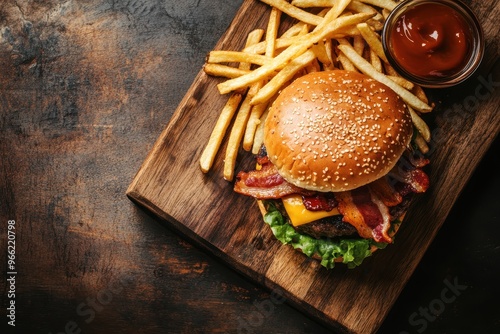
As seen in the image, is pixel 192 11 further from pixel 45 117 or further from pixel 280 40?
pixel 45 117

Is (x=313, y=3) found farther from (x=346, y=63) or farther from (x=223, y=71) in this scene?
(x=223, y=71)

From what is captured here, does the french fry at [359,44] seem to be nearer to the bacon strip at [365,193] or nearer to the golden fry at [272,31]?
the golden fry at [272,31]

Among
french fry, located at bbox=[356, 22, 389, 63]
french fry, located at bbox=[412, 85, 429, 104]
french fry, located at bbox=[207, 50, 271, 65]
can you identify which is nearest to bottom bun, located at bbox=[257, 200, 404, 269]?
french fry, located at bbox=[412, 85, 429, 104]

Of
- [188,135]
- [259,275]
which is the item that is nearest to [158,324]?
[259,275]

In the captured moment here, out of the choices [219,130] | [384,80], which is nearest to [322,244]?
[219,130]

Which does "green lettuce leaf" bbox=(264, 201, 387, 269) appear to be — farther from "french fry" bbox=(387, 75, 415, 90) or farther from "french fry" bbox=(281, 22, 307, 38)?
"french fry" bbox=(281, 22, 307, 38)

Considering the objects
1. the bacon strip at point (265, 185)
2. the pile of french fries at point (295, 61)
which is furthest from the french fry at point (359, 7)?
the bacon strip at point (265, 185)
